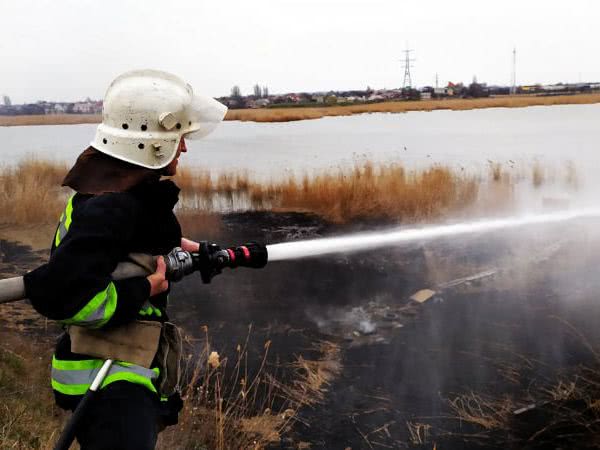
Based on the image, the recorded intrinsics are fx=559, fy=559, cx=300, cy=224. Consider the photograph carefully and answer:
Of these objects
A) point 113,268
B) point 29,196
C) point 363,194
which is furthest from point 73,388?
point 29,196

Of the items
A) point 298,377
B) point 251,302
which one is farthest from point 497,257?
point 298,377

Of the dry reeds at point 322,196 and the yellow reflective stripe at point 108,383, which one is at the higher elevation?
the yellow reflective stripe at point 108,383

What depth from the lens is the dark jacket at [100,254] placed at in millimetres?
1709

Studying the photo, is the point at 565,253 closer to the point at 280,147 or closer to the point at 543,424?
the point at 543,424

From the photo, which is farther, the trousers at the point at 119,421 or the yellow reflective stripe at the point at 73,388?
the yellow reflective stripe at the point at 73,388

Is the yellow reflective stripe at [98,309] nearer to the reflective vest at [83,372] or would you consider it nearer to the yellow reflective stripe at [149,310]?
the reflective vest at [83,372]

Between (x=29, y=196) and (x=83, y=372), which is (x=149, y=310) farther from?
(x=29, y=196)

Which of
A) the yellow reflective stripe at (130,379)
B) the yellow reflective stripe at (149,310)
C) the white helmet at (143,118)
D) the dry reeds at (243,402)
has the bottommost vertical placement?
the dry reeds at (243,402)

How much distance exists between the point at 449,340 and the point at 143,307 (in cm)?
412

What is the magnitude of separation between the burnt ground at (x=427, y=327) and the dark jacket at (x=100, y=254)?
102 inches

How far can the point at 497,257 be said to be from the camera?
26.3ft

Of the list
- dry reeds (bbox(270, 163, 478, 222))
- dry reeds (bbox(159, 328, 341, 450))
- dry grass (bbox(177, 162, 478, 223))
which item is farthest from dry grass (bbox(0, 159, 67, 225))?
dry reeds (bbox(159, 328, 341, 450))

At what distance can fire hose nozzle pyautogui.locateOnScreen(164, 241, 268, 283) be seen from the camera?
6.88 feet

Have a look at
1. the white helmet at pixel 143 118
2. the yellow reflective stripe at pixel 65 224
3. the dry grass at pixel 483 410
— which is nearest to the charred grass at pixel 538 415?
the dry grass at pixel 483 410
